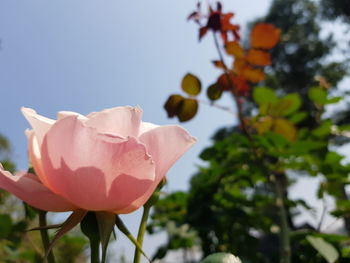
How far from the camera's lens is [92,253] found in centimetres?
20

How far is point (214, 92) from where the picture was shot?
0.49 metres

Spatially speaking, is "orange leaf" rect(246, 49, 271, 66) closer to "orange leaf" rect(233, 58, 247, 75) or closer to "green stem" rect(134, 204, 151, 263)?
"orange leaf" rect(233, 58, 247, 75)

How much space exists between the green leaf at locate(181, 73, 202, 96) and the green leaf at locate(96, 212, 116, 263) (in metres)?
0.32

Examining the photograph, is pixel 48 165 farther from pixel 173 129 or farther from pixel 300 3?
pixel 300 3

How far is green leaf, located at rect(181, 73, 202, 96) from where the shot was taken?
504 millimetres

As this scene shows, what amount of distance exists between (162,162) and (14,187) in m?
0.08

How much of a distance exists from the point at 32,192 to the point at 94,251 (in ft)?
0.15

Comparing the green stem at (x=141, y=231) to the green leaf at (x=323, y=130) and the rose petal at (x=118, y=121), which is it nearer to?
the rose petal at (x=118, y=121)

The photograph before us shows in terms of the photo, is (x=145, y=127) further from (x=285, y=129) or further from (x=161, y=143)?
(x=285, y=129)

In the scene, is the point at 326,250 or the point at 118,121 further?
the point at 326,250

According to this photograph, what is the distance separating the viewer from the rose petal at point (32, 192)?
0.20 m

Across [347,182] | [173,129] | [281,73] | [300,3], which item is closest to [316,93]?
[347,182]

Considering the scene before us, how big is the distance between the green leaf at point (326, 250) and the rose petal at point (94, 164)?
295 millimetres

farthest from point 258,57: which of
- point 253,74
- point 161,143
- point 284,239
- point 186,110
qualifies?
point 161,143
